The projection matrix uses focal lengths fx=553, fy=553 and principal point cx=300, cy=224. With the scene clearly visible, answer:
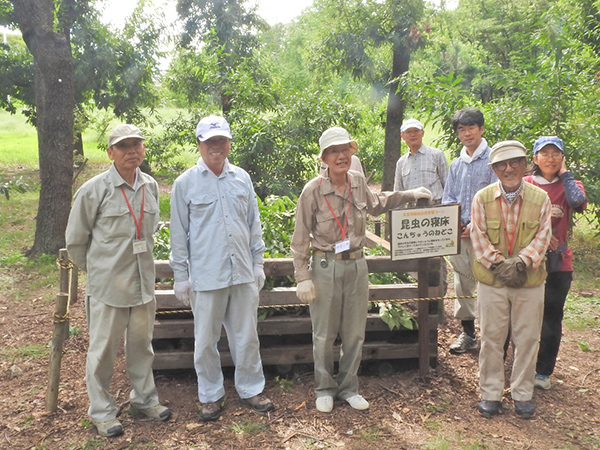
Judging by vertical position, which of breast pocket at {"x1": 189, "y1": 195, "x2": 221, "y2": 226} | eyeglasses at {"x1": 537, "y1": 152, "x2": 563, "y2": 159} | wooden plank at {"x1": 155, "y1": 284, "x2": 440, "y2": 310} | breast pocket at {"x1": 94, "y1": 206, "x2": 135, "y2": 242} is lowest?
wooden plank at {"x1": 155, "y1": 284, "x2": 440, "y2": 310}

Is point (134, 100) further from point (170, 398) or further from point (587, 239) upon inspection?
point (170, 398)

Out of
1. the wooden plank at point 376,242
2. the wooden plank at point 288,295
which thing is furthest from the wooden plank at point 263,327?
the wooden plank at point 376,242

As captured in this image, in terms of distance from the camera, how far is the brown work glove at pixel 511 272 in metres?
3.84

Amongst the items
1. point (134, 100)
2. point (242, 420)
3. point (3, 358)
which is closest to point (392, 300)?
point (242, 420)

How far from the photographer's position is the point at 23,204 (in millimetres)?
14430

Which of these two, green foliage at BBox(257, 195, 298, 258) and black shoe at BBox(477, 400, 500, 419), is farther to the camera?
green foliage at BBox(257, 195, 298, 258)

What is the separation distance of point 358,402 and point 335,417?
0.22 m

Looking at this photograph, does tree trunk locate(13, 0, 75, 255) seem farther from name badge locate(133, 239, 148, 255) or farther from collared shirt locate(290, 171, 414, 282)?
collared shirt locate(290, 171, 414, 282)

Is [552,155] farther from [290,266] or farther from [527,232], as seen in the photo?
[290,266]

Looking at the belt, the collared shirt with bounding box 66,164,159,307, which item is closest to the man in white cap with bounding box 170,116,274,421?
the collared shirt with bounding box 66,164,159,307

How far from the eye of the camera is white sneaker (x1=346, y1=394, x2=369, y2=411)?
4.18 m

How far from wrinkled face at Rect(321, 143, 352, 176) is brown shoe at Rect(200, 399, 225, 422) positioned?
1.94m

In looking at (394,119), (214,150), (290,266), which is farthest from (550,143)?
(394,119)

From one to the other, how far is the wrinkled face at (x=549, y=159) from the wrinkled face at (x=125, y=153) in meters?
3.02
